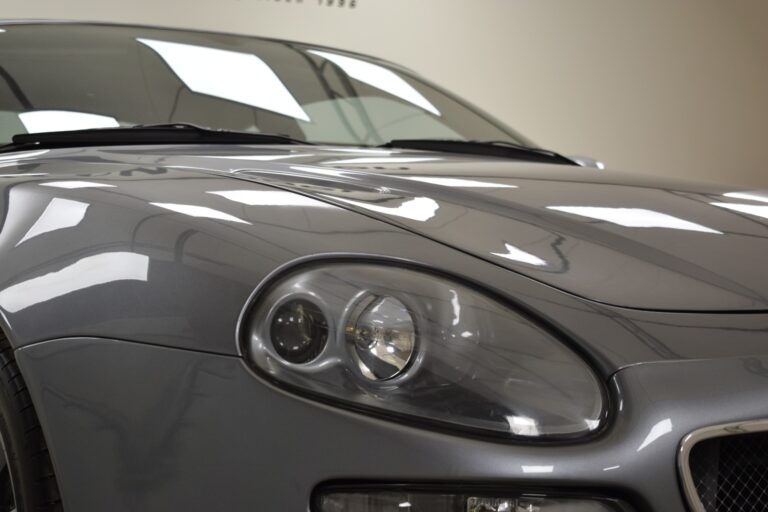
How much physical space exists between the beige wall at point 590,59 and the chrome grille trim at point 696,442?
516 centimetres

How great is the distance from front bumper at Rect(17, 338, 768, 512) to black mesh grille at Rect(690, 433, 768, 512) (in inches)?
1.5

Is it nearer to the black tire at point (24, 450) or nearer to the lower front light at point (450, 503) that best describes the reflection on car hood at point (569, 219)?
the lower front light at point (450, 503)

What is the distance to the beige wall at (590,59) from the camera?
5.84m

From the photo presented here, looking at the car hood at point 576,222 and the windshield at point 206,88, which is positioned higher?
the windshield at point 206,88

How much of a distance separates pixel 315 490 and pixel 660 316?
1.25 ft

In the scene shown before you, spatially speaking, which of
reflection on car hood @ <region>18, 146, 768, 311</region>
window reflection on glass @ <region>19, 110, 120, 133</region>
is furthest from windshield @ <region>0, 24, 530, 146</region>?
reflection on car hood @ <region>18, 146, 768, 311</region>

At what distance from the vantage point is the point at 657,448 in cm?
83

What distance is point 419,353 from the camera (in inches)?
35.4

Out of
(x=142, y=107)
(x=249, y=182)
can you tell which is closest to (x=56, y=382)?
(x=249, y=182)

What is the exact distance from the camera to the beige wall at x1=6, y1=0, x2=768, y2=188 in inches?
230

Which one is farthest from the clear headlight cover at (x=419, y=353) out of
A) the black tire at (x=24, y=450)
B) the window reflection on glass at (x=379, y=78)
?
the window reflection on glass at (x=379, y=78)

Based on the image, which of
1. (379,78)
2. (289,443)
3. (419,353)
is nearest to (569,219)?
(419,353)

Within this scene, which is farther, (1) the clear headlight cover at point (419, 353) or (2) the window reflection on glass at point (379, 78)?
(2) the window reflection on glass at point (379, 78)

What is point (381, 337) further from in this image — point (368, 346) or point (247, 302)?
point (247, 302)
